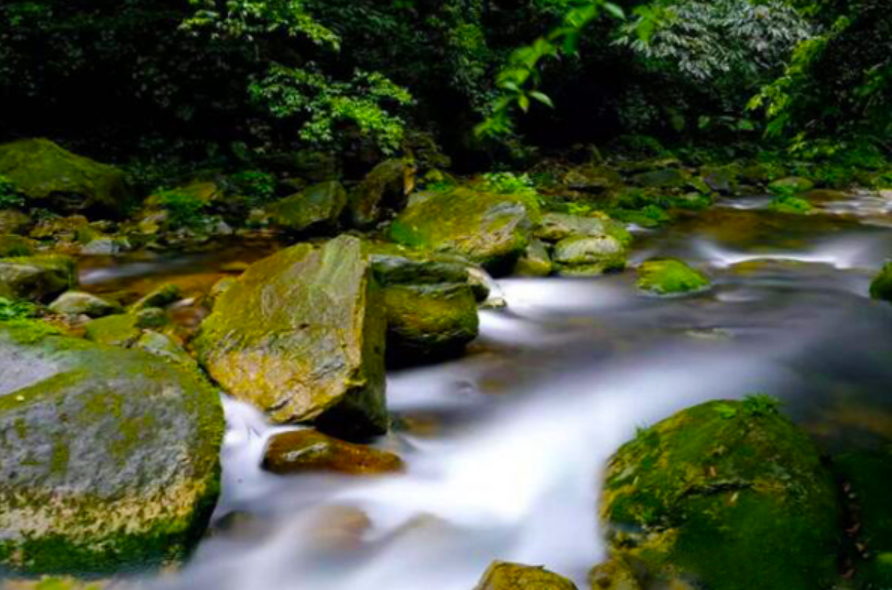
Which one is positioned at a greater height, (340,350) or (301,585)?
(340,350)

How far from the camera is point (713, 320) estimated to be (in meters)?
6.63

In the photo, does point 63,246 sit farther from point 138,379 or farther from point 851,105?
point 851,105

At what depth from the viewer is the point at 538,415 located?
4.84 meters

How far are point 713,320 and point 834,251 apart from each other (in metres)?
Result: 4.27

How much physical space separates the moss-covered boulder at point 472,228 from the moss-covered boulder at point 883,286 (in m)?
3.92

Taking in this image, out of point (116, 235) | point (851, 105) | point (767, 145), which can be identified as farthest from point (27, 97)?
point (767, 145)

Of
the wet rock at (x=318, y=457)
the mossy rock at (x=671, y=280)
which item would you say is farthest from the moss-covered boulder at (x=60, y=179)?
the mossy rock at (x=671, y=280)

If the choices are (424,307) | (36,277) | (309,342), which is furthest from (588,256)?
(36,277)

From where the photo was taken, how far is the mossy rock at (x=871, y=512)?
276 centimetres

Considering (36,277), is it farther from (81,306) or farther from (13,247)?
(13,247)

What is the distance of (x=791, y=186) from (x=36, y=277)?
575 inches

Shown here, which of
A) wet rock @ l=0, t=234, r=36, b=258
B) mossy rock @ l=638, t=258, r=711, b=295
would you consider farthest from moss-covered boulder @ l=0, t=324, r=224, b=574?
mossy rock @ l=638, t=258, r=711, b=295

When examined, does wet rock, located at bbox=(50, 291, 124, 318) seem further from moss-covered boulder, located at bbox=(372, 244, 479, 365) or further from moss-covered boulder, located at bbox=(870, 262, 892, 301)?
moss-covered boulder, located at bbox=(870, 262, 892, 301)

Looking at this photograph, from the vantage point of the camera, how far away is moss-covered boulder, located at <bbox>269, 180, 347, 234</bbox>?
8695mm
